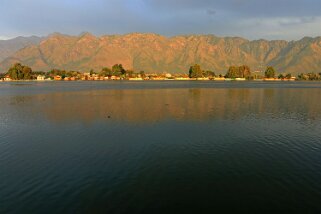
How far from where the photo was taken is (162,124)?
5909 centimetres

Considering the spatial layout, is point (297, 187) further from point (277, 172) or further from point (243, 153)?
point (243, 153)

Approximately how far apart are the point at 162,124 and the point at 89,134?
17.0m

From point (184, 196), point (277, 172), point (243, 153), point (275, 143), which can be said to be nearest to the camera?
point (184, 196)

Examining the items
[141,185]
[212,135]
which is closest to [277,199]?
[141,185]

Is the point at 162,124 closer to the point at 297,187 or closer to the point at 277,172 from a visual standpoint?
the point at 277,172

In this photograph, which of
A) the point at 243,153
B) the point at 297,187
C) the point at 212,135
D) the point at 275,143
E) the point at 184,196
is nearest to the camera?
the point at 184,196

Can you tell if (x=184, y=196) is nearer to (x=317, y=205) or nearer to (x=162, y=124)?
(x=317, y=205)

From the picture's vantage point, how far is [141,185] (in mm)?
27141

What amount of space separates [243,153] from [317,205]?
48.0 feet

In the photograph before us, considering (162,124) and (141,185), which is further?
(162,124)

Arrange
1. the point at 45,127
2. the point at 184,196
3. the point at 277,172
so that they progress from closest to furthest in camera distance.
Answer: the point at 184,196 < the point at 277,172 < the point at 45,127

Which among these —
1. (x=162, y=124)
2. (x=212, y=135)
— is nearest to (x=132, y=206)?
(x=212, y=135)

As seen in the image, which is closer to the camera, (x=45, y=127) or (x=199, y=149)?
(x=199, y=149)

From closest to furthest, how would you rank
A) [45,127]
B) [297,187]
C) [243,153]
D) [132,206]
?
[132,206]
[297,187]
[243,153]
[45,127]
